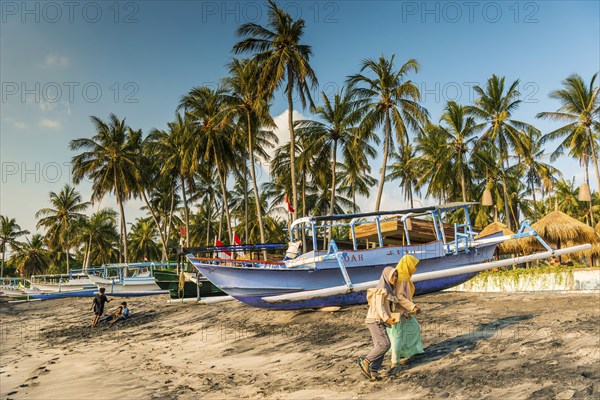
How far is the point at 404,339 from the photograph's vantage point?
7.23 meters

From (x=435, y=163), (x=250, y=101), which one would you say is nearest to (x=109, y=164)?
(x=250, y=101)

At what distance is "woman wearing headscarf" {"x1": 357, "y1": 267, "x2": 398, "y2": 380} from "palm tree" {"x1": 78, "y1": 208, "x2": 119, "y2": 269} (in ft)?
170

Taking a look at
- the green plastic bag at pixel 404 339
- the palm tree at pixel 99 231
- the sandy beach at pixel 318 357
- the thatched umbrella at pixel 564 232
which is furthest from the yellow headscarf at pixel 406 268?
the palm tree at pixel 99 231

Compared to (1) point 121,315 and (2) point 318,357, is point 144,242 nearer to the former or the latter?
(1) point 121,315

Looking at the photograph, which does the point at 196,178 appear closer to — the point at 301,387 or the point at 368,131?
the point at 368,131

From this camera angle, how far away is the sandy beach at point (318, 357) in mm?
6336

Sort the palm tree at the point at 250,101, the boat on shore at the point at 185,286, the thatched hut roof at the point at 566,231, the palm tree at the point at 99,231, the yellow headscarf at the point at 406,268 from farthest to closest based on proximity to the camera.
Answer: the palm tree at the point at 99,231
the palm tree at the point at 250,101
the boat on shore at the point at 185,286
the thatched hut roof at the point at 566,231
the yellow headscarf at the point at 406,268

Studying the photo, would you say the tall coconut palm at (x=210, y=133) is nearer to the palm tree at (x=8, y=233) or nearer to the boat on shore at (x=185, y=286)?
the boat on shore at (x=185, y=286)

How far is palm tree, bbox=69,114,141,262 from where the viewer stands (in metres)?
37.9

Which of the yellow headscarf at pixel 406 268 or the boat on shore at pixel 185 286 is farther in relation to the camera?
the boat on shore at pixel 185 286

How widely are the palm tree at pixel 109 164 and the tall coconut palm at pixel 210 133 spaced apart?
7.40 metres

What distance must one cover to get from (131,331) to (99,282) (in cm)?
1599

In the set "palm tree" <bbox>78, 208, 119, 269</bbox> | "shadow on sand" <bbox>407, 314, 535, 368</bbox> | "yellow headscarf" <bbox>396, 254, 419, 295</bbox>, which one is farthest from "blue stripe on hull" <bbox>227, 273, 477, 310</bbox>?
"palm tree" <bbox>78, 208, 119, 269</bbox>

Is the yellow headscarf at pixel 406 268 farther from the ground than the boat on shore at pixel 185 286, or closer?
farther from the ground
